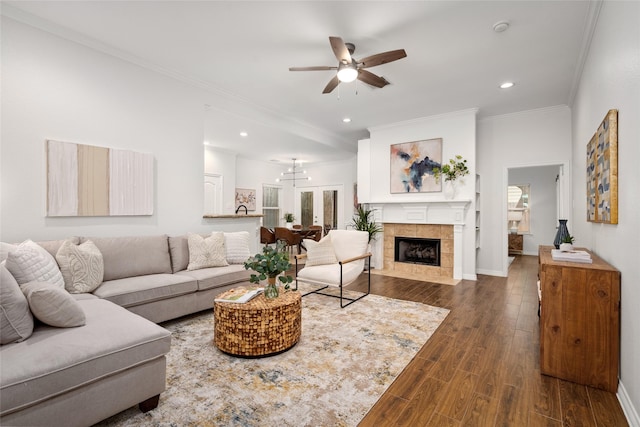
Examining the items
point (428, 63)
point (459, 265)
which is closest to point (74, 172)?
point (428, 63)

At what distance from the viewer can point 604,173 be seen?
2279 millimetres

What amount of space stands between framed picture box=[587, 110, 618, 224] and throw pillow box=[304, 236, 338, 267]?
2.73m

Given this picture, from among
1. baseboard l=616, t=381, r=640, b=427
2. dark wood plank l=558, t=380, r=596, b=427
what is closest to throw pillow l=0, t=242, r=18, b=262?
dark wood plank l=558, t=380, r=596, b=427

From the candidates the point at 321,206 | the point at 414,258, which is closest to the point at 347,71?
the point at 414,258

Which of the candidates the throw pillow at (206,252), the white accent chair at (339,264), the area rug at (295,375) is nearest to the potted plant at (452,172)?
the white accent chair at (339,264)

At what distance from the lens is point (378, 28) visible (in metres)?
2.86

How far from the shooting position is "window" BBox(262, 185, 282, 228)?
30.9 feet

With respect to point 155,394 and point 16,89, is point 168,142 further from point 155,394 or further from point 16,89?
point 155,394

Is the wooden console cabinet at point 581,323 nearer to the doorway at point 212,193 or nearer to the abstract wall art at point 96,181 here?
the abstract wall art at point 96,181

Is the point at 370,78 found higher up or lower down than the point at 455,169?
higher up

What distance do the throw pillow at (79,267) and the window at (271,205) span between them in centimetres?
662

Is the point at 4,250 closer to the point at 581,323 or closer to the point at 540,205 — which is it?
the point at 581,323

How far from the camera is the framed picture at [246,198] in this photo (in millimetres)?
8438

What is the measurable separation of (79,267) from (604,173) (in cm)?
430
